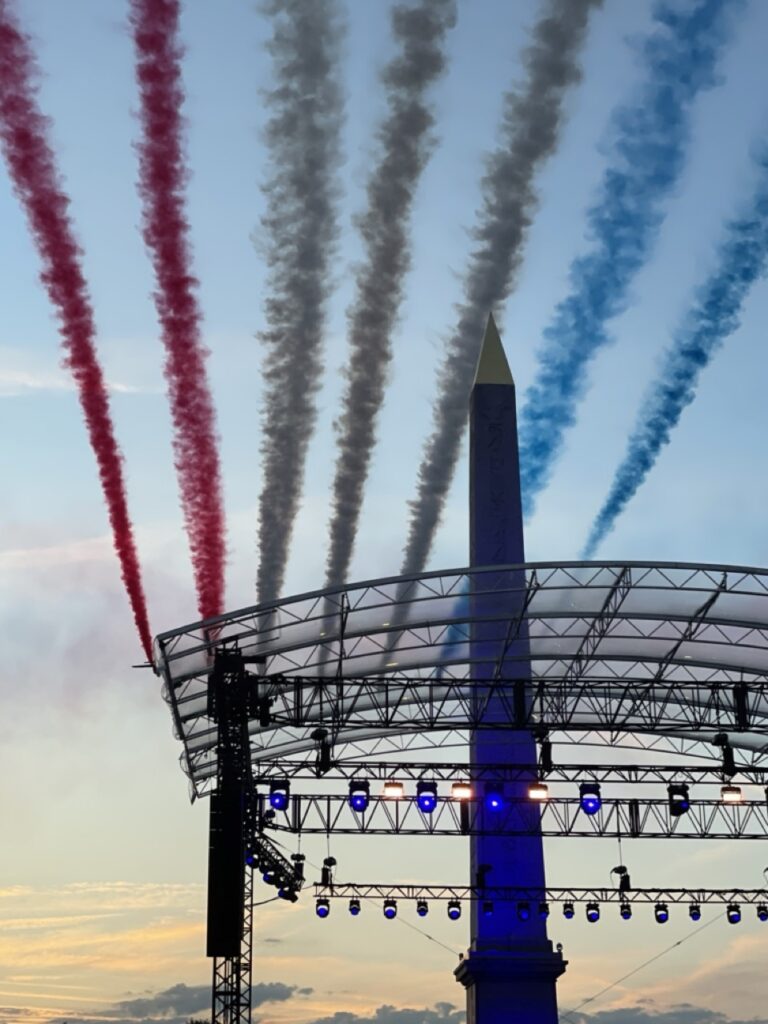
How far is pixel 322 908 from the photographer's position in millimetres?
36531

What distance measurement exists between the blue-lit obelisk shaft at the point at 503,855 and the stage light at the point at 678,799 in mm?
3978

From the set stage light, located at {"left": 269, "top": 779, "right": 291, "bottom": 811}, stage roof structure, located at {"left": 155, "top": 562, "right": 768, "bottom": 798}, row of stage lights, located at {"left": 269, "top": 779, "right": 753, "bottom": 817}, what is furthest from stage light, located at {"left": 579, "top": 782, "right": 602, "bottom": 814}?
stage light, located at {"left": 269, "top": 779, "right": 291, "bottom": 811}

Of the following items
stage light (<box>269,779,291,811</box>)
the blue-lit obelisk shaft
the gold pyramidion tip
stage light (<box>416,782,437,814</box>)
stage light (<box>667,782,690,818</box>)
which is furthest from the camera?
the gold pyramidion tip

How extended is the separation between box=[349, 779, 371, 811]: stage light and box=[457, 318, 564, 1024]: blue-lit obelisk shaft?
387 centimetres

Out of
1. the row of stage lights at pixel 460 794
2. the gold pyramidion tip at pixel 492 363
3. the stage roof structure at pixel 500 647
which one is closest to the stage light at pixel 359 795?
the row of stage lights at pixel 460 794

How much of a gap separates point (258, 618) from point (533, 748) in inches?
455

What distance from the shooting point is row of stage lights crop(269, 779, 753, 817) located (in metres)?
32.2

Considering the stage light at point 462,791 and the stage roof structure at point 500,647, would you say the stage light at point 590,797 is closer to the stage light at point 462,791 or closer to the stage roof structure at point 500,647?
the stage roof structure at point 500,647

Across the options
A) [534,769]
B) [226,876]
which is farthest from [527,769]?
[226,876]

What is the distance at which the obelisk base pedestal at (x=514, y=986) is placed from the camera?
117ft

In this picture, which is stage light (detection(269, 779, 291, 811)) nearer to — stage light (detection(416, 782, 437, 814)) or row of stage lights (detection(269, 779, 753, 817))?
row of stage lights (detection(269, 779, 753, 817))

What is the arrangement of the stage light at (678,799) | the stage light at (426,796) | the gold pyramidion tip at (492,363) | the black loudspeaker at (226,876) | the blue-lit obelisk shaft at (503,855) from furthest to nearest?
the gold pyramidion tip at (492,363) → the blue-lit obelisk shaft at (503,855) → the stage light at (678,799) → the stage light at (426,796) → the black loudspeaker at (226,876)

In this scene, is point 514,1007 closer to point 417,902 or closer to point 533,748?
point 417,902

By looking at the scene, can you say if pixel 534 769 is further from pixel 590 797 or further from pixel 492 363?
pixel 492 363
